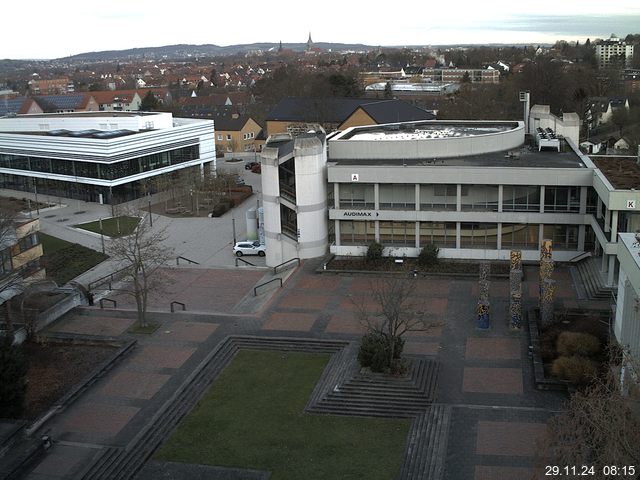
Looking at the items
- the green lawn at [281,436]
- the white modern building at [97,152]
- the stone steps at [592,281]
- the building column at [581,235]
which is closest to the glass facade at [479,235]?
the building column at [581,235]

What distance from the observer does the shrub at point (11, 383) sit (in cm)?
2172

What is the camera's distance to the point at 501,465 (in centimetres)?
1916

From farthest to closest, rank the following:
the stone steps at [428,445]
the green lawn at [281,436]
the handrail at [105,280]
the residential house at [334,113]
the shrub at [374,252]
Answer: the residential house at [334,113]
the shrub at [374,252]
the handrail at [105,280]
the green lawn at [281,436]
the stone steps at [428,445]

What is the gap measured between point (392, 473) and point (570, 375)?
7303mm

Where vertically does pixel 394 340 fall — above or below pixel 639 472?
below

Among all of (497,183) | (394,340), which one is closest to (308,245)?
(497,183)

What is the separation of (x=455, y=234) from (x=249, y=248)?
38.1 feet

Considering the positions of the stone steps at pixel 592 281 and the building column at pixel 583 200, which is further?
the building column at pixel 583 200

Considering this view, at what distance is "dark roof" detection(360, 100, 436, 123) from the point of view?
7150 cm

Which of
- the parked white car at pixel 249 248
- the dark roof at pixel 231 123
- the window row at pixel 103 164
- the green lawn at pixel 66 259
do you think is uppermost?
the dark roof at pixel 231 123

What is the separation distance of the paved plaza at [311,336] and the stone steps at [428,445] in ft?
0.94

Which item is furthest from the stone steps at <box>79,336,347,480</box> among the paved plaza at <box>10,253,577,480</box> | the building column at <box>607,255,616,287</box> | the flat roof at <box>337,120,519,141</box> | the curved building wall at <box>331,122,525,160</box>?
the flat roof at <box>337,120,519,141</box>

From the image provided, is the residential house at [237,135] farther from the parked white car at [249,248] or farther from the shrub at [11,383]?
the shrub at [11,383]

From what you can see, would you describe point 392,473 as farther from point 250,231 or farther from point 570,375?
point 250,231
